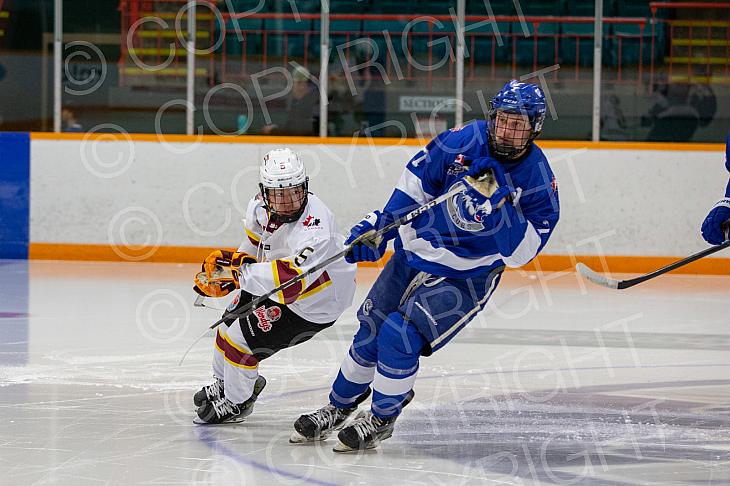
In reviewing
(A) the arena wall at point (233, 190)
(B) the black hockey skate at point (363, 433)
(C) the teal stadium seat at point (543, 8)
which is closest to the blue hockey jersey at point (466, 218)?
(B) the black hockey skate at point (363, 433)

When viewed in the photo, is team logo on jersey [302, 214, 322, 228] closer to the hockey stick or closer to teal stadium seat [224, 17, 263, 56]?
the hockey stick

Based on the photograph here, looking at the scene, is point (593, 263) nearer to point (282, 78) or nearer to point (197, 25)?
point (282, 78)

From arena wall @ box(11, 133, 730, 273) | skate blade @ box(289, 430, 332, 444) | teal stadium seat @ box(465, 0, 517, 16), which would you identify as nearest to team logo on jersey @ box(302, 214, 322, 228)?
skate blade @ box(289, 430, 332, 444)

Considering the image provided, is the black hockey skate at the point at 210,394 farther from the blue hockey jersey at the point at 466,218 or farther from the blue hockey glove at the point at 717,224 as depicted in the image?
the blue hockey glove at the point at 717,224

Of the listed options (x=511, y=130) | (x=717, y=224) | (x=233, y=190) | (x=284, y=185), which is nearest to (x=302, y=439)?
(x=284, y=185)

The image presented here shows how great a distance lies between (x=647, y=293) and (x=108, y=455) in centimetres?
505

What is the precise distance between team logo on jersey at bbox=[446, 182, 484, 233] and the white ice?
27.2 inches

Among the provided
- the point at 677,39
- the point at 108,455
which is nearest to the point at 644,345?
the point at 108,455

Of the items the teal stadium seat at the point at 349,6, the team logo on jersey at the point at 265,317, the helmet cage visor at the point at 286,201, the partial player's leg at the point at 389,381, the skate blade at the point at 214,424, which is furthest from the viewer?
the teal stadium seat at the point at 349,6

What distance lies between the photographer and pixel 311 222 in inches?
150

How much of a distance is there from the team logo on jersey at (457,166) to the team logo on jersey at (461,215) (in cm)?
5

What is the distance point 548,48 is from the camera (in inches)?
372

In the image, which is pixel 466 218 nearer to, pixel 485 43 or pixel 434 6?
pixel 485 43

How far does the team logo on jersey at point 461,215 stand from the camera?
358 cm
